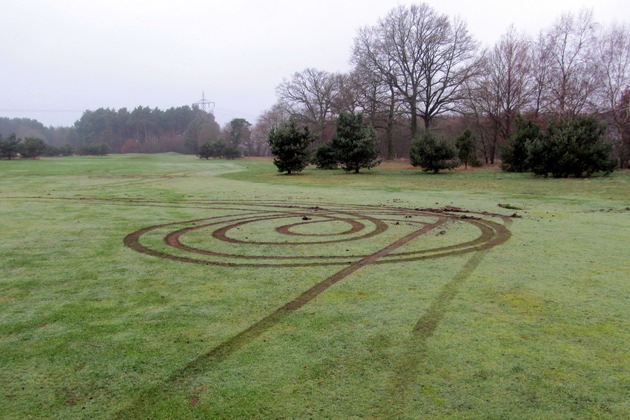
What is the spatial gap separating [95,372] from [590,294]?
16.2ft

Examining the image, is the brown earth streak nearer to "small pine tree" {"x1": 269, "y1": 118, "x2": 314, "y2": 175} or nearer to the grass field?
the grass field

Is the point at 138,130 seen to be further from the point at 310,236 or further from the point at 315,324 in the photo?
the point at 315,324

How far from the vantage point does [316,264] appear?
6.15 meters

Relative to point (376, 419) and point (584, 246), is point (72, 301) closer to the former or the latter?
point (376, 419)

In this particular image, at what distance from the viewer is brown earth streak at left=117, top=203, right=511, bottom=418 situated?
3017 millimetres

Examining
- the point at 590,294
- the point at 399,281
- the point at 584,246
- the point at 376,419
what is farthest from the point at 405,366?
the point at 584,246

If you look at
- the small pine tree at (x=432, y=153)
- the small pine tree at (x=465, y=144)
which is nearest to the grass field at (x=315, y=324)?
the small pine tree at (x=432, y=153)

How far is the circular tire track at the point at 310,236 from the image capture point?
6.60 metres

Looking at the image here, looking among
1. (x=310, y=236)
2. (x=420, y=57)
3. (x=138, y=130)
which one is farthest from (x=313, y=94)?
(x=138, y=130)

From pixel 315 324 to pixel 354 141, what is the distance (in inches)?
1081

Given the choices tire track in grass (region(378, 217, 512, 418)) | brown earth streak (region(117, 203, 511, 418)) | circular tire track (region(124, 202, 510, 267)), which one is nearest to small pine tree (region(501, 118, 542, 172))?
brown earth streak (region(117, 203, 511, 418))

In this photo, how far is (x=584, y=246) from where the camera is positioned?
709 cm

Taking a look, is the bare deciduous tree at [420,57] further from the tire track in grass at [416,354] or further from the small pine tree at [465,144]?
the tire track in grass at [416,354]

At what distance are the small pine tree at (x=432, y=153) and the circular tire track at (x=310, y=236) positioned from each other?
18336 mm
